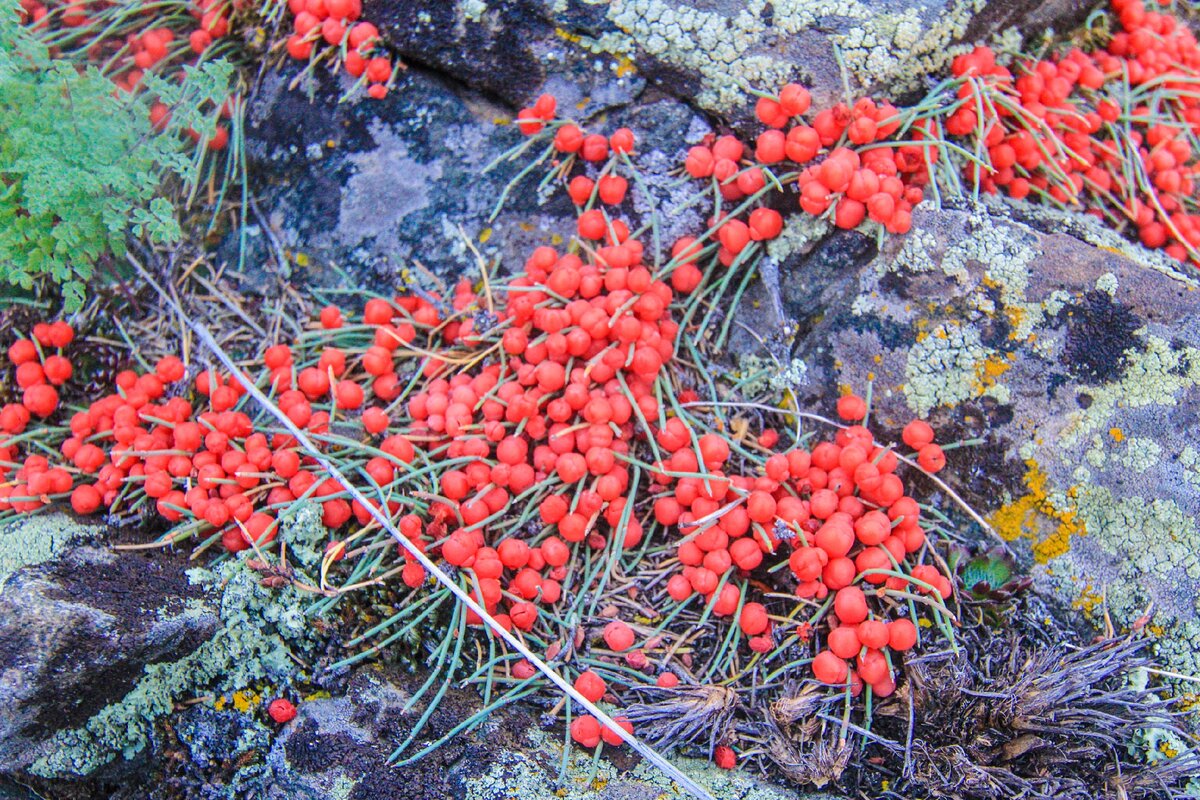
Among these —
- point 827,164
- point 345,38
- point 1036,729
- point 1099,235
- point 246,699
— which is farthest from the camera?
point 345,38

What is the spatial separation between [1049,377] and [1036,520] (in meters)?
0.48

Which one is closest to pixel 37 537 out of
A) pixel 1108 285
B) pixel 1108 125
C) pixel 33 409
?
pixel 33 409

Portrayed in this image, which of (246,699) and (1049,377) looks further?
(1049,377)

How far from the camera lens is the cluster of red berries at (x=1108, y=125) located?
10.1 feet

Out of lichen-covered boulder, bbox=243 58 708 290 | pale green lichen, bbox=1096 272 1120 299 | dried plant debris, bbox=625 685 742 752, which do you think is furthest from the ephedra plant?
pale green lichen, bbox=1096 272 1120 299

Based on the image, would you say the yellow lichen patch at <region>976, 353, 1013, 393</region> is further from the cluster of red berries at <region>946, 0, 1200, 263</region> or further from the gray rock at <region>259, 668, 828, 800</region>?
the gray rock at <region>259, 668, 828, 800</region>

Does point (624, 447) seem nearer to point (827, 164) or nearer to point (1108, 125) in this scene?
point (827, 164)

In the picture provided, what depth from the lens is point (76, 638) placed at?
231 cm

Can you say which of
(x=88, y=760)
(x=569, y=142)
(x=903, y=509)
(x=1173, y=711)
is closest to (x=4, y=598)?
(x=88, y=760)

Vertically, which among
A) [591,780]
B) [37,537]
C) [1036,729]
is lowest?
[1036,729]

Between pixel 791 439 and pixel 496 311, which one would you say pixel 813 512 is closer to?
pixel 791 439

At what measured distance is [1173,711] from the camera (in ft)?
7.94

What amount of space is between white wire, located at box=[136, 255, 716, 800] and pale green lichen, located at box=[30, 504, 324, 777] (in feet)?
0.67

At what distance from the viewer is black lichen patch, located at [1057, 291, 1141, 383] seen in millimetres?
2725
